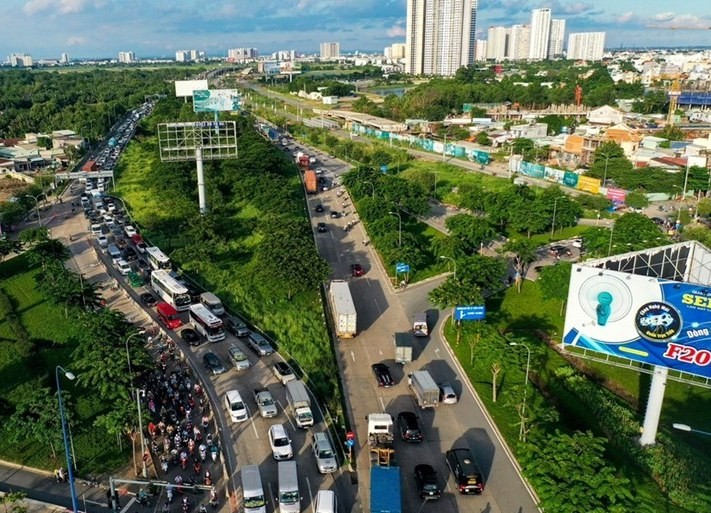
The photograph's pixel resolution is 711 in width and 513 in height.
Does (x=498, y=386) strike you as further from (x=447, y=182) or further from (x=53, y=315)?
(x=447, y=182)

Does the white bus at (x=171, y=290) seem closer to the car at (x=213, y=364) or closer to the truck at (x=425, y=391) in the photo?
the car at (x=213, y=364)

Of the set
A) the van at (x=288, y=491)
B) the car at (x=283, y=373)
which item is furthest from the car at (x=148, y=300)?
the van at (x=288, y=491)

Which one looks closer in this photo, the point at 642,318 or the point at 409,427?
the point at 642,318

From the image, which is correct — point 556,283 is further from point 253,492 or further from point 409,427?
point 253,492

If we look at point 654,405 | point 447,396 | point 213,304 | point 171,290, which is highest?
point 654,405

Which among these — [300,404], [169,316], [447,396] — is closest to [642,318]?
[447,396]

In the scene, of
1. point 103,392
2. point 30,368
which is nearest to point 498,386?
point 103,392

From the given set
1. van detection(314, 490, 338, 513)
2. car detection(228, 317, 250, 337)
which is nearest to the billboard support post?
van detection(314, 490, 338, 513)
